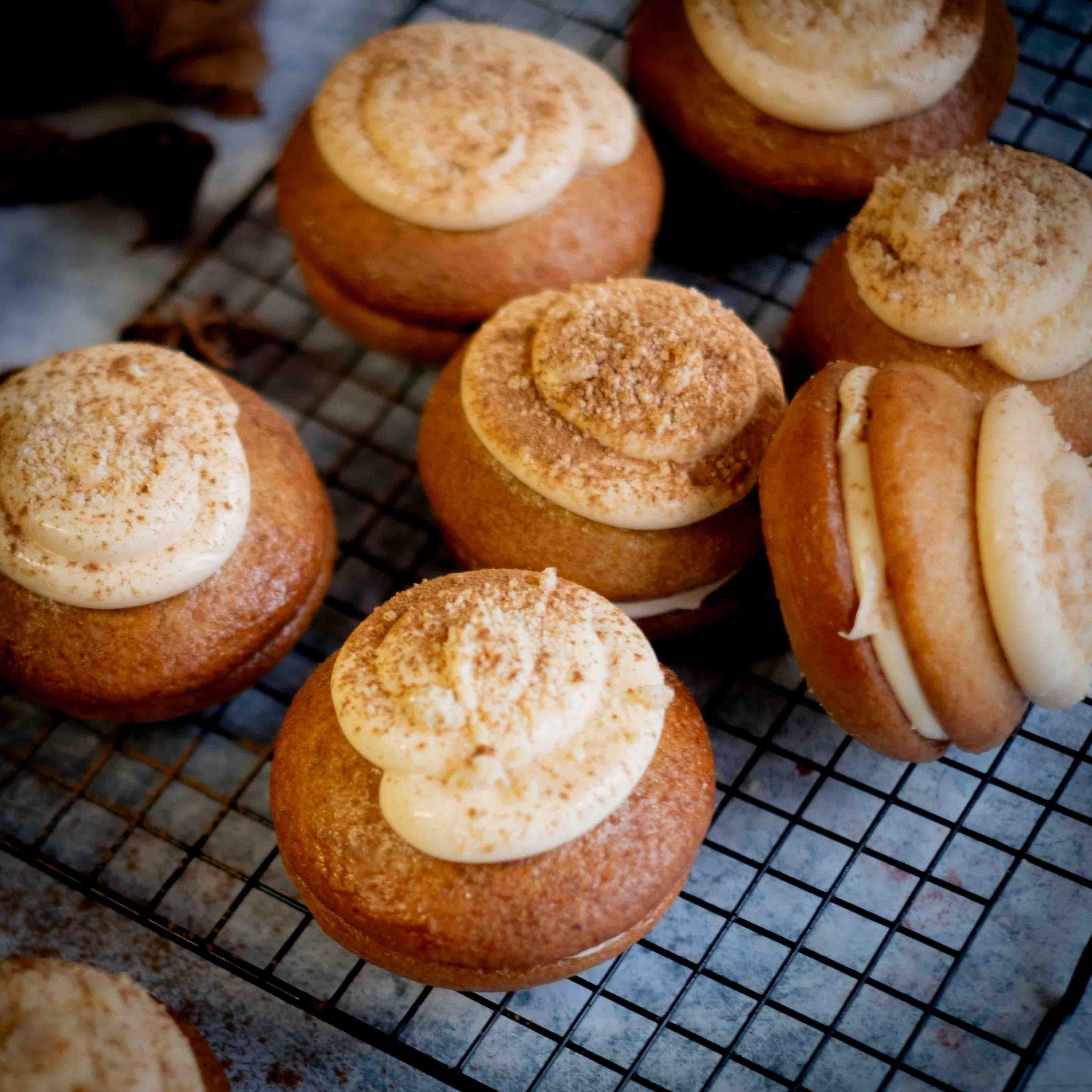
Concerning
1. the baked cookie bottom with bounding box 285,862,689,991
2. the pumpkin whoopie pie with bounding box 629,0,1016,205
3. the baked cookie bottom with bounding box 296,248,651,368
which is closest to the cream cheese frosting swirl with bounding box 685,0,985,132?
the pumpkin whoopie pie with bounding box 629,0,1016,205

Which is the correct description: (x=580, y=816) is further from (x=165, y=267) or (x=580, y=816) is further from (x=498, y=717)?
(x=165, y=267)

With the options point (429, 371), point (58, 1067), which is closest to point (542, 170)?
point (429, 371)

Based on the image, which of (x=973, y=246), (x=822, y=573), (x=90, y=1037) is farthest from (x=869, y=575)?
(x=90, y=1037)

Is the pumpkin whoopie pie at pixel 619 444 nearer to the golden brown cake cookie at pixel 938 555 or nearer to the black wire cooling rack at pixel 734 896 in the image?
the golden brown cake cookie at pixel 938 555

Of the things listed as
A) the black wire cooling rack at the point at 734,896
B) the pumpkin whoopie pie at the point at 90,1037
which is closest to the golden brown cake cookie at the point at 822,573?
the black wire cooling rack at the point at 734,896

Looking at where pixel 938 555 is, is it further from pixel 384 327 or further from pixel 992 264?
pixel 384 327

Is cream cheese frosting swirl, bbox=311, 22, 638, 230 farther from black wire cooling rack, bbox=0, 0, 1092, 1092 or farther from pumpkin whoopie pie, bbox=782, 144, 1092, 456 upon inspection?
black wire cooling rack, bbox=0, 0, 1092, 1092
